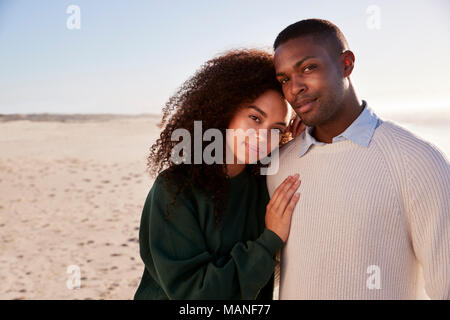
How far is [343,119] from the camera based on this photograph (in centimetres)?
219

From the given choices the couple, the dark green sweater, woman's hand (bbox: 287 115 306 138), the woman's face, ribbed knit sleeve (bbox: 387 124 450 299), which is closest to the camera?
Result: ribbed knit sleeve (bbox: 387 124 450 299)

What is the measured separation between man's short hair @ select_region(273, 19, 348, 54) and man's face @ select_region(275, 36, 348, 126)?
0.10 ft

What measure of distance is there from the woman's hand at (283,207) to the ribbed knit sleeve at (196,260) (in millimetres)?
46

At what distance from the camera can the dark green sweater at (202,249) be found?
7.13ft

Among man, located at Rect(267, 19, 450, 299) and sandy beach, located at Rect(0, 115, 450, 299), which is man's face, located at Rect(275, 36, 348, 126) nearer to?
man, located at Rect(267, 19, 450, 299)

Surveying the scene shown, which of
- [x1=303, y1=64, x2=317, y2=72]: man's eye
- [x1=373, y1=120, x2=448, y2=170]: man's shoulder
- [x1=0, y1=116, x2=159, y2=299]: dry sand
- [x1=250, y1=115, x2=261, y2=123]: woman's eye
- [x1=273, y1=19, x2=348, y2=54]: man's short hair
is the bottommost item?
[x1=0, y1=116, x2=159, y2=299]: dry sand

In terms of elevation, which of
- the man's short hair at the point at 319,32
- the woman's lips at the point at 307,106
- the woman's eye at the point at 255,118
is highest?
the man's short hair at the point at 319,32

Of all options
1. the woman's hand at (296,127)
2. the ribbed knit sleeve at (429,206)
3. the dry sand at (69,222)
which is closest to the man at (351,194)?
the ribbed knit sleeve at (429,206)

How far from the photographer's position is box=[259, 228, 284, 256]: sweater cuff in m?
2.21

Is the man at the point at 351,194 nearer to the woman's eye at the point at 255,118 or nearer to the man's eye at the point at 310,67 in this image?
the man's eye at the point at 310,67

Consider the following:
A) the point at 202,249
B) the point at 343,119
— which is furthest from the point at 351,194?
the point at 202,249

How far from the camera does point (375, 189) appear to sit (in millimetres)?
1979

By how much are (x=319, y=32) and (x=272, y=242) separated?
1.10 m

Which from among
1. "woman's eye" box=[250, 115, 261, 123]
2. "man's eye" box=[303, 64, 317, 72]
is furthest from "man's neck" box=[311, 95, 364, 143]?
"woman's eye" box=[250, 115, 261, 123]
